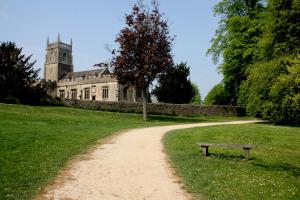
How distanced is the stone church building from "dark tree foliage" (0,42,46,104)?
680 inches

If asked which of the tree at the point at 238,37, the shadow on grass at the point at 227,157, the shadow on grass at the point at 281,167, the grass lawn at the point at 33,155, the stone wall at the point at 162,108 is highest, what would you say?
the tree at the point at 238,37

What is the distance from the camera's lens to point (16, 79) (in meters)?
38.1

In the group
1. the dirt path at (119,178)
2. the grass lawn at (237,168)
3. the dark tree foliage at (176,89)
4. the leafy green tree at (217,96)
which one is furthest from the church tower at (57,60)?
the dirt path at (119,178)

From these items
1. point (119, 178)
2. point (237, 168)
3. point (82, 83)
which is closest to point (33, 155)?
point (119, 178)

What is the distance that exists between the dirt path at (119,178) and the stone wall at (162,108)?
28.5 meters

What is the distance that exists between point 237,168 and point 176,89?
46688 millimetres

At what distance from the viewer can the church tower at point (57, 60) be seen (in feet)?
289

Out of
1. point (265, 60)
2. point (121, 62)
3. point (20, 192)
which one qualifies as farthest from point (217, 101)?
point (20, 192)

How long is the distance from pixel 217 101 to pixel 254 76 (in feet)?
130

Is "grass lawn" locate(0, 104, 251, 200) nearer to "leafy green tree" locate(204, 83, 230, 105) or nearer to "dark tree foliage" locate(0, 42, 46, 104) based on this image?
"dark tree foliage" locate(0, 42, 46, 104)

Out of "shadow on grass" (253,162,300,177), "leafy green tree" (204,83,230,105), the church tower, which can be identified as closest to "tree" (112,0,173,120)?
"shadow on grass" (253,162,300,177)

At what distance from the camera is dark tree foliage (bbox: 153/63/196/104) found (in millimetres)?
58188

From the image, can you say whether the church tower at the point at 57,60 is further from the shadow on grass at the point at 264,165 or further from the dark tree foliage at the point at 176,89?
the shadow on grass at the point at 264,165

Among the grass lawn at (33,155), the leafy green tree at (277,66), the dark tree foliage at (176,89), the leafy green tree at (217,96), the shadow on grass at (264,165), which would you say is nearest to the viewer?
the grass lawn at (33,155)
